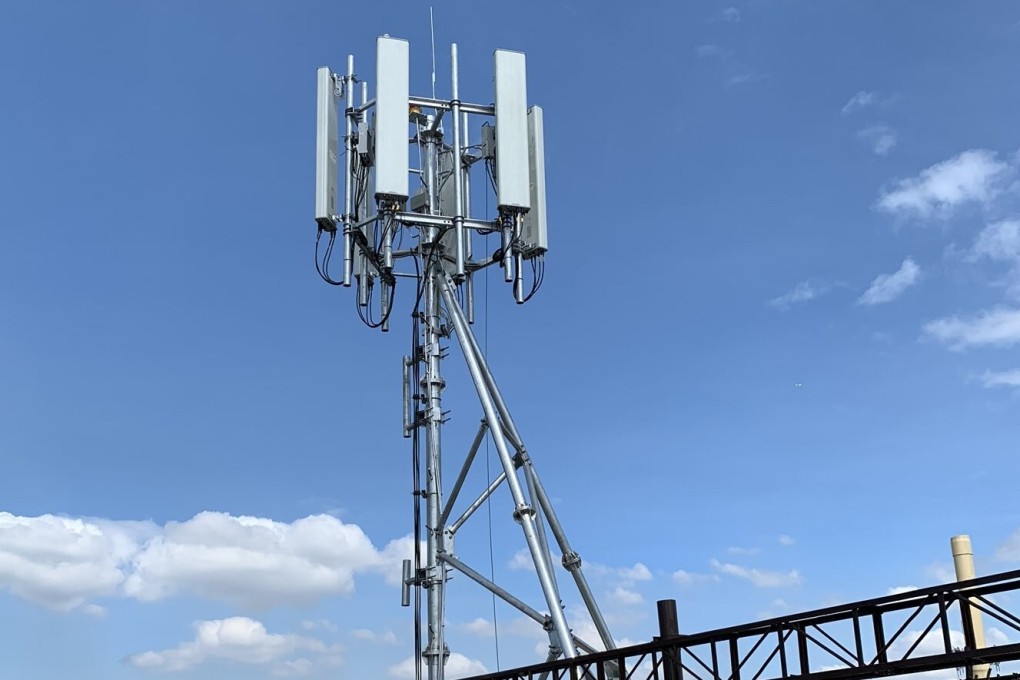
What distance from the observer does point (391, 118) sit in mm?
26266

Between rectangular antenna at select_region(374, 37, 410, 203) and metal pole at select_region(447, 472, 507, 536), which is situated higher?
rectangular antenna at select_region(374, 37, 410, 203)

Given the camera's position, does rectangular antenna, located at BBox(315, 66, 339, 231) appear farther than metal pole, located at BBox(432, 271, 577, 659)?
Yes

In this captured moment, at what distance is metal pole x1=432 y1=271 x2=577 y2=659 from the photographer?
920 inches

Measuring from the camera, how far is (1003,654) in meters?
16.1

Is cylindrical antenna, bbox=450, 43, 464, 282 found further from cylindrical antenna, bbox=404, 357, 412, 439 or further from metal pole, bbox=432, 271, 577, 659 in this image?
cylindrical antenna, bbox=404, 357, 412, 439

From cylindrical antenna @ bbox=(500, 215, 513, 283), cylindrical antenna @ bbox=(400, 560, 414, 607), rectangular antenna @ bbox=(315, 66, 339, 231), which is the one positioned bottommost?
cylindrical antenna @ bbox=(400, 560, 414, 607)

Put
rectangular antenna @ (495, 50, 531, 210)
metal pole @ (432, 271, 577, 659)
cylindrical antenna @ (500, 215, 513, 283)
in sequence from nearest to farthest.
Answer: metal pole @ (432, 271, 577, 659), rectangular antenna @ (495, 50, 531, 210), cylindrical antenna @ (500, 215, 513, 283)

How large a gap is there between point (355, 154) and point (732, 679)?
1527 cm

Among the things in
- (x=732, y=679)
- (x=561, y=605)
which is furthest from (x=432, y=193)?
(x=732, y=679)

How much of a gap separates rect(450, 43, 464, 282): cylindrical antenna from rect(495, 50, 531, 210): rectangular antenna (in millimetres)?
999

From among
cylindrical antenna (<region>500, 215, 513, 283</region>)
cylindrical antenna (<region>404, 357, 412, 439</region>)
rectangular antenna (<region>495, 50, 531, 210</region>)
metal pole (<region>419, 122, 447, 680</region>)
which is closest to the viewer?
metal pole (<region>419, 122, 447, 680</region>)

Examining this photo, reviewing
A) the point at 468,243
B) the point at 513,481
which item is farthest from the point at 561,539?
the point at 468,243

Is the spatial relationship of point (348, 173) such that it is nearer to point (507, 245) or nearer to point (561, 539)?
point (507, 245)

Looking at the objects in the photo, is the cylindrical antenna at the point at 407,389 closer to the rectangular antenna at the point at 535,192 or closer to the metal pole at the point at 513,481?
the metal pole at the point at 513,481
